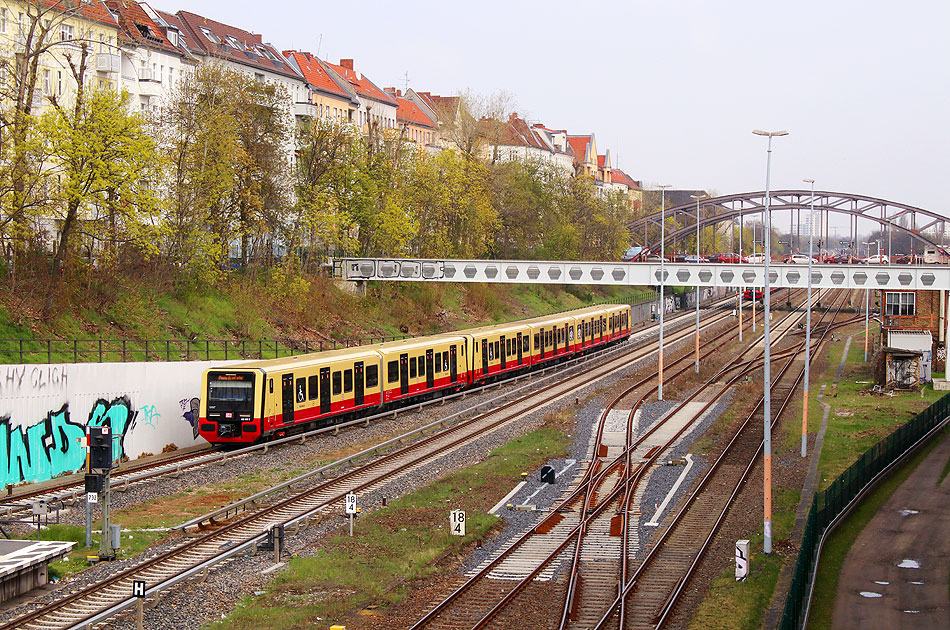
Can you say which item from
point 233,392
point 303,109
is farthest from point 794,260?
point 233,392

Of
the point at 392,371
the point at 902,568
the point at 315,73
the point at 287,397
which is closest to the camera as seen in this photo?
the point at 902,568

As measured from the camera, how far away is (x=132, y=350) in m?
36.0

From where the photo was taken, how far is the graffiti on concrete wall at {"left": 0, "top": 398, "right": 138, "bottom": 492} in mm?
28844

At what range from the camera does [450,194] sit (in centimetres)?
7675

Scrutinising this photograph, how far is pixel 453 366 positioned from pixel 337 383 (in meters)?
10.5

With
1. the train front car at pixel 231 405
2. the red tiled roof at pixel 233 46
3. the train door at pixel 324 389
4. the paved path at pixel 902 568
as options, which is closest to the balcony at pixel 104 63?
the red tiled roof at pixel 233 46

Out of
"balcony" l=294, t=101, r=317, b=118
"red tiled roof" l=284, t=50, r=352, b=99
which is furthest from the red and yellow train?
"red tiled roof" l=284, t=50, r=352, b=99

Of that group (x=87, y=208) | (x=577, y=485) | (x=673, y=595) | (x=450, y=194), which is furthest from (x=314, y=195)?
(x=673, y=595)

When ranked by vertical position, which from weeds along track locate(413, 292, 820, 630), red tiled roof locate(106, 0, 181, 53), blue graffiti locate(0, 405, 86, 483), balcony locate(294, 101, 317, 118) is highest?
red tiled roof locate(106, 0, 181, 53)

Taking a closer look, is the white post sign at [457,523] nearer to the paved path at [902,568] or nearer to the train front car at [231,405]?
the paved path at [902,568]

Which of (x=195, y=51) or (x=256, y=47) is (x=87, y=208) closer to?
(x=195, y=51)

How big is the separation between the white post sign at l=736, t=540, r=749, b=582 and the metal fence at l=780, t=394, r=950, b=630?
1150 millimetres

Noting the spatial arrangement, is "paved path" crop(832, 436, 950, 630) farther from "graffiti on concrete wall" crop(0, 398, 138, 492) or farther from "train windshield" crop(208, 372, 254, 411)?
"graffiti on concrete wall" crop(0, 398, 138, 492)

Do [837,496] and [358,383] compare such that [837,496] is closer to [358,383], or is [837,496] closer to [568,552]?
[568,552]
